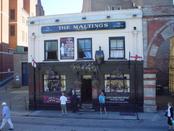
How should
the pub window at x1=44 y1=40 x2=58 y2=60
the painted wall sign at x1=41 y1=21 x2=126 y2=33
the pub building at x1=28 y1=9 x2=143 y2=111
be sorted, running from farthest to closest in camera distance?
the pub window at x1=44 y1=40 x2=58 y2=60
the painted wall sign at x1=41 y1=21 x2=126 y2=33
the pub building at x1=28 y1=9 x2=143 y2=111

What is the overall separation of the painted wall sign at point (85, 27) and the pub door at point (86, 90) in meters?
4.50

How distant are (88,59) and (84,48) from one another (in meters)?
1.05

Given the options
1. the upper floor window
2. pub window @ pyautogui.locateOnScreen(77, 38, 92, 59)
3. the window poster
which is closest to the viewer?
pub window @ pyautogui.locateOnScreen(77, 38, 92, 59)

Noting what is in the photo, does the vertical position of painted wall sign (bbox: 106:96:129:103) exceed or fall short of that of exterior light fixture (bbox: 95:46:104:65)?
it falls short

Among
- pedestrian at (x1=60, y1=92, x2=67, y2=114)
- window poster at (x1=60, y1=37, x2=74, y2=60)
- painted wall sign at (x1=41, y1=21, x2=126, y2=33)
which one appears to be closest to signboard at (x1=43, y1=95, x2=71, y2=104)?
pedestrian at (x1=60, y1=92, x2=67, y2=114)

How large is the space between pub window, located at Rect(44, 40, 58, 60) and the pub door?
342 cm

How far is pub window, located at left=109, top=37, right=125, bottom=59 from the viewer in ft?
97.2

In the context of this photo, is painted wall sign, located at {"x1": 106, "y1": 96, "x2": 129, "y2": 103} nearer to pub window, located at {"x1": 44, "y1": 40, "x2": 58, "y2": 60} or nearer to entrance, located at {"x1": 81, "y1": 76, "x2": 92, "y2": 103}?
entrance, located at {"x1": 81, "y1": 76, "x2": 92, "y2": 103}

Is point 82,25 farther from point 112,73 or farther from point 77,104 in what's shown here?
point 77,104

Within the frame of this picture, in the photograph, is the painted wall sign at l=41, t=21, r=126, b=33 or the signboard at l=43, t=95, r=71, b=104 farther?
the signboard at l=43, t=95, r=71, b=104

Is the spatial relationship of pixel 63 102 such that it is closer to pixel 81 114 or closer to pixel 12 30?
pixel 81 114

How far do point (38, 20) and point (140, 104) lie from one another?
11766 mm

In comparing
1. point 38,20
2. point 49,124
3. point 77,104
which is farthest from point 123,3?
point 49,124

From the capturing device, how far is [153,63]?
2934cm
